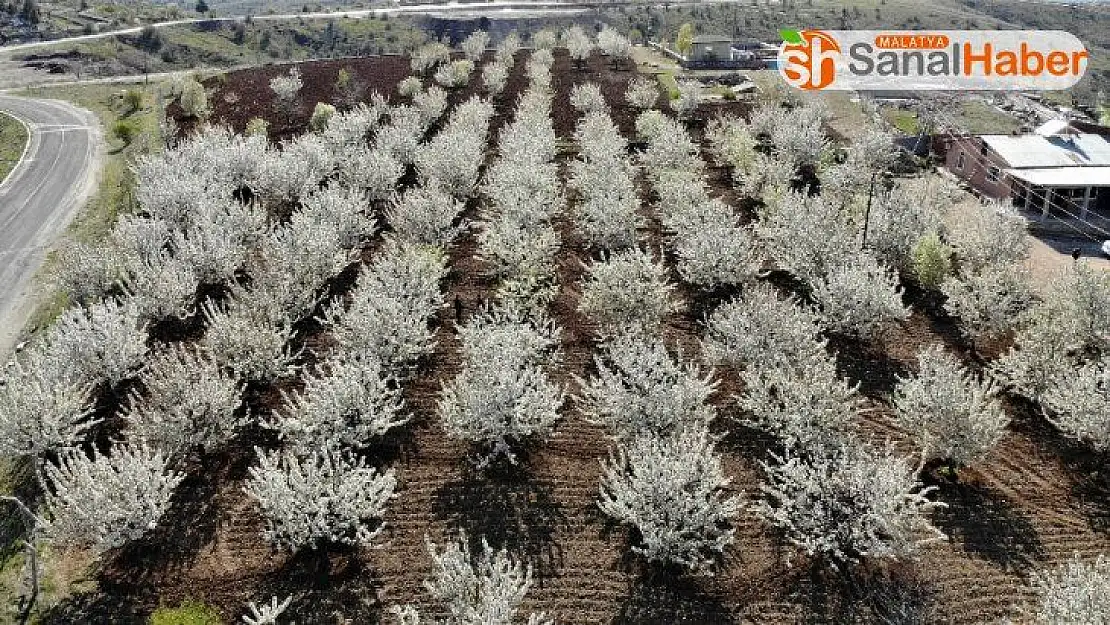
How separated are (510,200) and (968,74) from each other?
62.3 m

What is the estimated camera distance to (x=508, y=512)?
61.9 feet

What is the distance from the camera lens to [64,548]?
58.8 ft

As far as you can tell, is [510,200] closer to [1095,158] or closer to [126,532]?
[126,532]

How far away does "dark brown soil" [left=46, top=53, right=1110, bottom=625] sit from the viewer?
1631 cm

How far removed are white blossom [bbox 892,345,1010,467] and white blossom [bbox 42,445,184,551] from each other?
19.4m

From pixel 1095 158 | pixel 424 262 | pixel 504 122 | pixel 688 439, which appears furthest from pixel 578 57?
pixel 688 439

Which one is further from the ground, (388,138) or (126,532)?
(388,138)

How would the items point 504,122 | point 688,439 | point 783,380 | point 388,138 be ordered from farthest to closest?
point 504,122 → point 388,138 → point 783,380 → point 688,439

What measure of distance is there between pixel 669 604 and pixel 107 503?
13.1 m

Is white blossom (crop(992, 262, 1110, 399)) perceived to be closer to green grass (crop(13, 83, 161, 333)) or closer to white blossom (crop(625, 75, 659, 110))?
white blossom (crop(625, 75, 659, 110))

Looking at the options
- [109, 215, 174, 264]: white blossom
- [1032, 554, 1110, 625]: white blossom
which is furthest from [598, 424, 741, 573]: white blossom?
[109, 215, 174, 264]: white blossom

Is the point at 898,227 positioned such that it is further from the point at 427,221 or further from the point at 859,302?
the point at 427,221

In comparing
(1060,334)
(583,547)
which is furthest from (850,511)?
(1060,334)

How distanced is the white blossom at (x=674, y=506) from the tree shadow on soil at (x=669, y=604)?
467 millimetres
